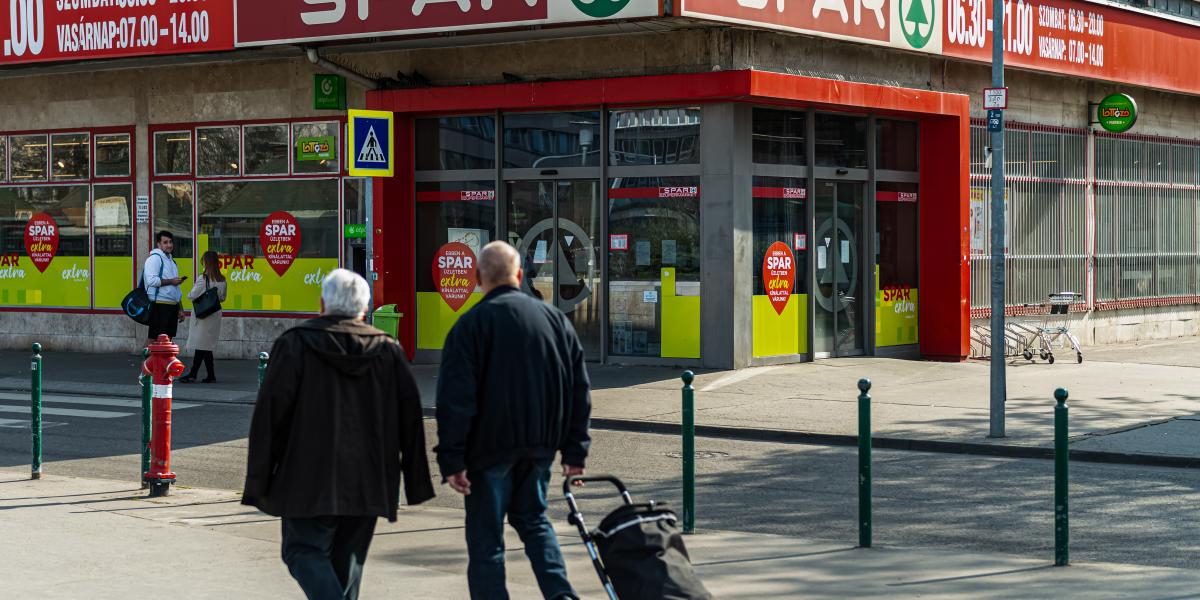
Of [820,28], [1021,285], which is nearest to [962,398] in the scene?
[820,28]

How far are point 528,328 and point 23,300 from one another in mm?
20070

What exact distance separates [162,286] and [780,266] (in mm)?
7796

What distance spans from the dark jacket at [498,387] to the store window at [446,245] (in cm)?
1384

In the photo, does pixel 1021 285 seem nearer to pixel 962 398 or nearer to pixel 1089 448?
pixel 962 398

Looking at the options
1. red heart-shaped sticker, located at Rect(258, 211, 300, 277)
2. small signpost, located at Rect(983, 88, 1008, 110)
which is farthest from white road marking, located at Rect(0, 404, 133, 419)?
small signpost, located at Rect(983, 88, 1008, 110)

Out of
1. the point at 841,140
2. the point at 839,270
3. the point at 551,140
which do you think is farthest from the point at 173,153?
the point at 839,270

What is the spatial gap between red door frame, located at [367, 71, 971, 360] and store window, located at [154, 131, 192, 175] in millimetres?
3742

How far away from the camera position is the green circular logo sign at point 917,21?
1991cm

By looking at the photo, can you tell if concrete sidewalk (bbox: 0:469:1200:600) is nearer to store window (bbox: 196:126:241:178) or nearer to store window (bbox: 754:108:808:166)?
store window (bbox: 754:108:808:166)

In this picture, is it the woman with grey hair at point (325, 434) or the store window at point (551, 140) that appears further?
the store window at point (551, 140)

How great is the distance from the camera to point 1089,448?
12781 millimetres

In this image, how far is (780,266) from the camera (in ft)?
63.7

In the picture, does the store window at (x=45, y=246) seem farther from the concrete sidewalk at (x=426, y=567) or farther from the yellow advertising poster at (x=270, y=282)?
the concrete sidewalk at (x=426, y=567)

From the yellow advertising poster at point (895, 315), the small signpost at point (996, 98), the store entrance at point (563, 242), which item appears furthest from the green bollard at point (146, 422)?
the yellow advertising poster at point (895, 315)
